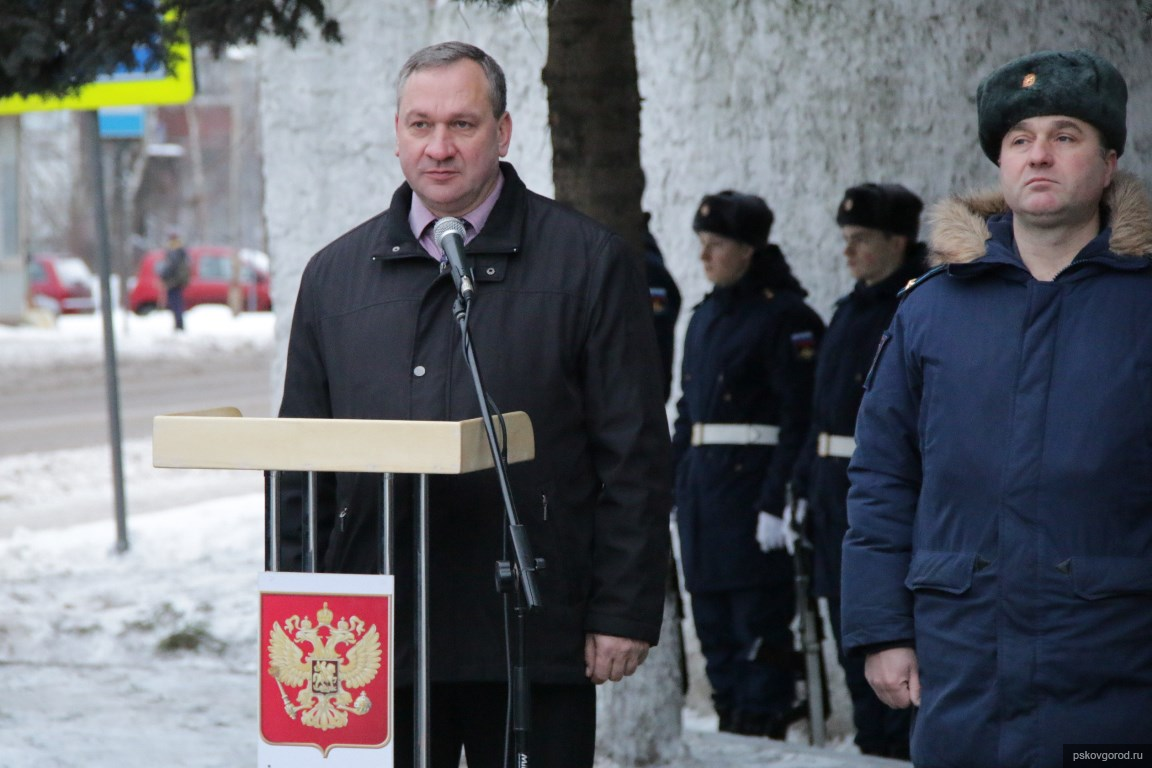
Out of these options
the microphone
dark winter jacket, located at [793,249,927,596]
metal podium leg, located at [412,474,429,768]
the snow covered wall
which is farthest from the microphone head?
dark winter jacket, located at [793,249,927,596]

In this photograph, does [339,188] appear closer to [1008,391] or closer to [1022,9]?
[1022,9]

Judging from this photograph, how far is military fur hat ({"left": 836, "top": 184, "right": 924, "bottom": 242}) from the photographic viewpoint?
539 cm

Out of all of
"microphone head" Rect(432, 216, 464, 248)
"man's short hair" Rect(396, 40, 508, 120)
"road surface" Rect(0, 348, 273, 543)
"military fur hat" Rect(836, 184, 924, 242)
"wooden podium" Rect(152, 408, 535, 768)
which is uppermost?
"man's short hair" Rect(396, 40, 508, 120)

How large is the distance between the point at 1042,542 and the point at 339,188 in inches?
223

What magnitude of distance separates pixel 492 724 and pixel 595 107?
2.10m

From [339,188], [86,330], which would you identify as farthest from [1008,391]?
[86,330]

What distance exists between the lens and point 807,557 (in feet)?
19.2

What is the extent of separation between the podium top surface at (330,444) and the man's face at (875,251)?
2.90 metres

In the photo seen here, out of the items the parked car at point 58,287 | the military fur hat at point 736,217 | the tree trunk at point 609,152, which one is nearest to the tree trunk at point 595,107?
the tree trunk at point 609,152

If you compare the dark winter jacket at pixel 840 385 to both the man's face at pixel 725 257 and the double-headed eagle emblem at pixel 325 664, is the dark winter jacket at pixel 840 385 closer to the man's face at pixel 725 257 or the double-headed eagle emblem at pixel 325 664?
the man's face at pixel 725 257

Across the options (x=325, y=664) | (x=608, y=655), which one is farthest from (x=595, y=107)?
(x=325, y=664)

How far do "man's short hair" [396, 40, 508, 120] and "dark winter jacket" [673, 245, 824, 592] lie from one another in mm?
3065

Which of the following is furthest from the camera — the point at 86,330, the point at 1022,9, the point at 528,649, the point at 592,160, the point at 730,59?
the point at 86,330

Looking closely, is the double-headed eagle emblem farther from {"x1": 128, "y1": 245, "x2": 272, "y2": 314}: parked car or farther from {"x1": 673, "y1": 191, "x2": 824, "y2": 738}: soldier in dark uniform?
{"x1": 128, "y1": 245, "x2": 272, "y2": 314}: parked car
